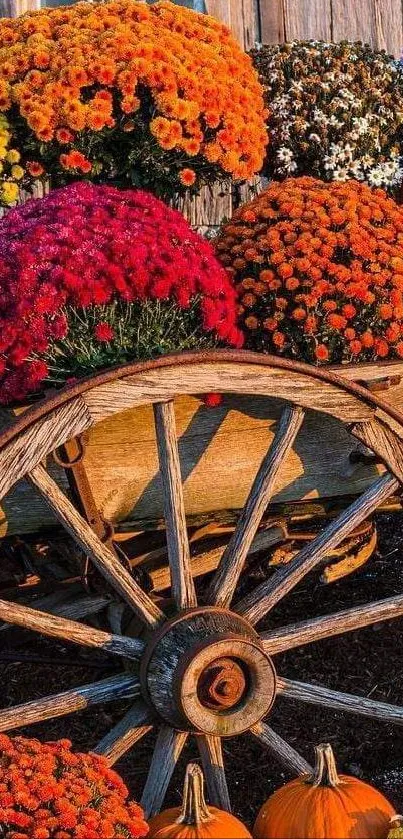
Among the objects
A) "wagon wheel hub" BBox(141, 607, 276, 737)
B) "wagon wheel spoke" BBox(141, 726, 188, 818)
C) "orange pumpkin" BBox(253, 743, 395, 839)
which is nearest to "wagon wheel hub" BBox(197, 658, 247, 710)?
"wagon wheel hub" BBox(141, 607, 276, 737)

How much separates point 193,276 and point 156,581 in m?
0.71

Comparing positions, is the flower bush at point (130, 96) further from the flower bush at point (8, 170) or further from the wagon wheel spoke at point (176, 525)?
the wagon wheel spoke at point (176, 525)

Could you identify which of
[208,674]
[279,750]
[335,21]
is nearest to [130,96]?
[208,674]

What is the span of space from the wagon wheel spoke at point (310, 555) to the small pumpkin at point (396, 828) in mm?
570

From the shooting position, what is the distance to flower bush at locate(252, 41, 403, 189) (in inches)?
148

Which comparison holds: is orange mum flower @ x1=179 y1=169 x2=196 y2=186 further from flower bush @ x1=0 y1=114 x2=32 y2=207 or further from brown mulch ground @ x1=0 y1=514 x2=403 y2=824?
brown mulch ground @ x1=0 y1=514 x2=403 y2=824

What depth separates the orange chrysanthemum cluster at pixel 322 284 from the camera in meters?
2.62

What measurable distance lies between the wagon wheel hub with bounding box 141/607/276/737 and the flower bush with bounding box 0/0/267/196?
1548mm

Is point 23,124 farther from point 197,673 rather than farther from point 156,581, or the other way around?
point 197,673

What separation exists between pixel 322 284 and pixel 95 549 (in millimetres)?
862

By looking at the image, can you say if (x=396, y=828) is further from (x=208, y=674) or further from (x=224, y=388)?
(x=224, y=388)

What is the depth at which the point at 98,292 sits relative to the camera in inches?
91.0

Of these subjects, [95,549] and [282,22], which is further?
[282,22]

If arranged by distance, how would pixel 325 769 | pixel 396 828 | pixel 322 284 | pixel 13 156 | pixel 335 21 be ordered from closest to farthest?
1. pixel 396 828
2. pixel 325 769
3. pixel 322 284
4. pixel 13 156
5. pixel 335 21
